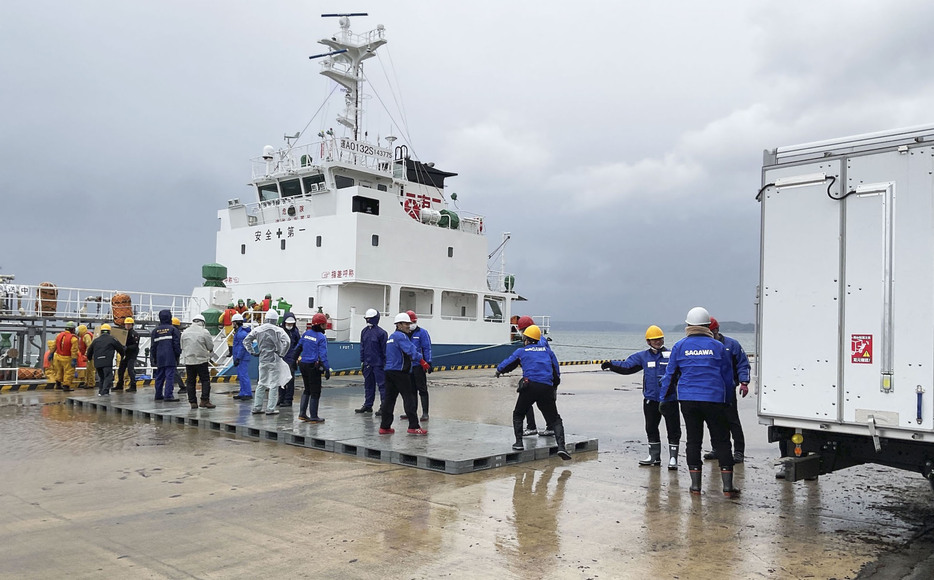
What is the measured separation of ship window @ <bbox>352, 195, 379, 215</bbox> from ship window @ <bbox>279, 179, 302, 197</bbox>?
7.86ft

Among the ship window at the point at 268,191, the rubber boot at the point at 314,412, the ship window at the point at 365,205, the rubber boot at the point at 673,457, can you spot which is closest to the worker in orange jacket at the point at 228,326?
the ship window at the point at 365,205

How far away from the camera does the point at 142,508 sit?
547cm

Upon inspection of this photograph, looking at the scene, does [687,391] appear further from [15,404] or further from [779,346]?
[15,404]

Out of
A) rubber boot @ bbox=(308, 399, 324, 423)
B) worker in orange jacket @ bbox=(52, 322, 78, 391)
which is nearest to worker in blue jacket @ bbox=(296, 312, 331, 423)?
rubber boot @ bbox=(308, 399, 324, 423)

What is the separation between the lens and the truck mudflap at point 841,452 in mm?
4746

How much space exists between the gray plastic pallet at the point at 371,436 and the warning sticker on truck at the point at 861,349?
3655mm

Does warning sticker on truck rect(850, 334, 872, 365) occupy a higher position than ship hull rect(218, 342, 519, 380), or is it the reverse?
warning sticker on truck rect(850, 334, 872, 365)

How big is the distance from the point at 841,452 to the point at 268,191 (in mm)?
20001

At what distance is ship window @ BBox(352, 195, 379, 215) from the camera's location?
20.1 meters

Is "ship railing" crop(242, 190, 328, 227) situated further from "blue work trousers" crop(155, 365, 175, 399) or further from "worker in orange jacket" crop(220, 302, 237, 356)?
"blue work trousers" crop(155, 365, 175, 399)

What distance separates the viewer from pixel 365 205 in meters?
20.4

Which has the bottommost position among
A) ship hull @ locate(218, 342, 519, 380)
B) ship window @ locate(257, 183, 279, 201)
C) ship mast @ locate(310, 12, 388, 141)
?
ship hull @ locate(218, 342, 519, 380)

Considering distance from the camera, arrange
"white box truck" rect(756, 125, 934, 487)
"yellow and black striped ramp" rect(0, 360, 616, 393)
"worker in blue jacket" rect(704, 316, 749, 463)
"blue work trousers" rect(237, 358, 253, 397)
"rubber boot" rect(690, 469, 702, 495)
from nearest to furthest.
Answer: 1. "white box truck" rect(756, 125, 934, 487)
2. "rubber boot" rect(690, 469, 702, 495)
3. "worker in blue jacket" rect(704, 316, 749, 463)
4. "blue work trousers" rect(237, 358, 253, 397)
5. "yellow and black striped ramp" rect(0, 360, 616, 393)

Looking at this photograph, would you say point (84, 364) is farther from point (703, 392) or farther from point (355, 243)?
point (703, 392)
